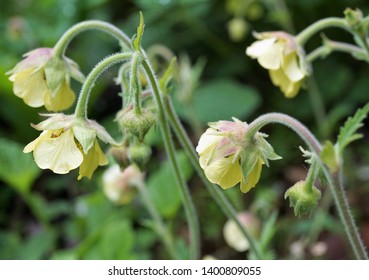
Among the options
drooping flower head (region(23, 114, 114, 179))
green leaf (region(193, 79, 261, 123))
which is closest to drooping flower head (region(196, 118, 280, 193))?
drooping flower head (region(23, 114, 114, 179))

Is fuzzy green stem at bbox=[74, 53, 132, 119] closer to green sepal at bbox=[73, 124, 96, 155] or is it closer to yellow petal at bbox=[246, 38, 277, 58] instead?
green sepal at bbox=[73, 124, 96, 155]

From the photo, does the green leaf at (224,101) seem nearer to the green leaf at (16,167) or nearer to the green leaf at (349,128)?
the green leaf at (16,167)

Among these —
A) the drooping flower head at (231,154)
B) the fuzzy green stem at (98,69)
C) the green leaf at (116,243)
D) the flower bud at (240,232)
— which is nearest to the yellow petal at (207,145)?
the drooping flower head at (231,154)

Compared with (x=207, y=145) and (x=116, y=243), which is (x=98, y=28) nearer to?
(x=207, y=145)

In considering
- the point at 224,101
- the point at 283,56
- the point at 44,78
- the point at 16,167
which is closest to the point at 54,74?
the point at 44,78

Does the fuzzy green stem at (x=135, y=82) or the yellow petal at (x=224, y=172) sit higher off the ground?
the fuzzy green stem at (x=135, y=82)
